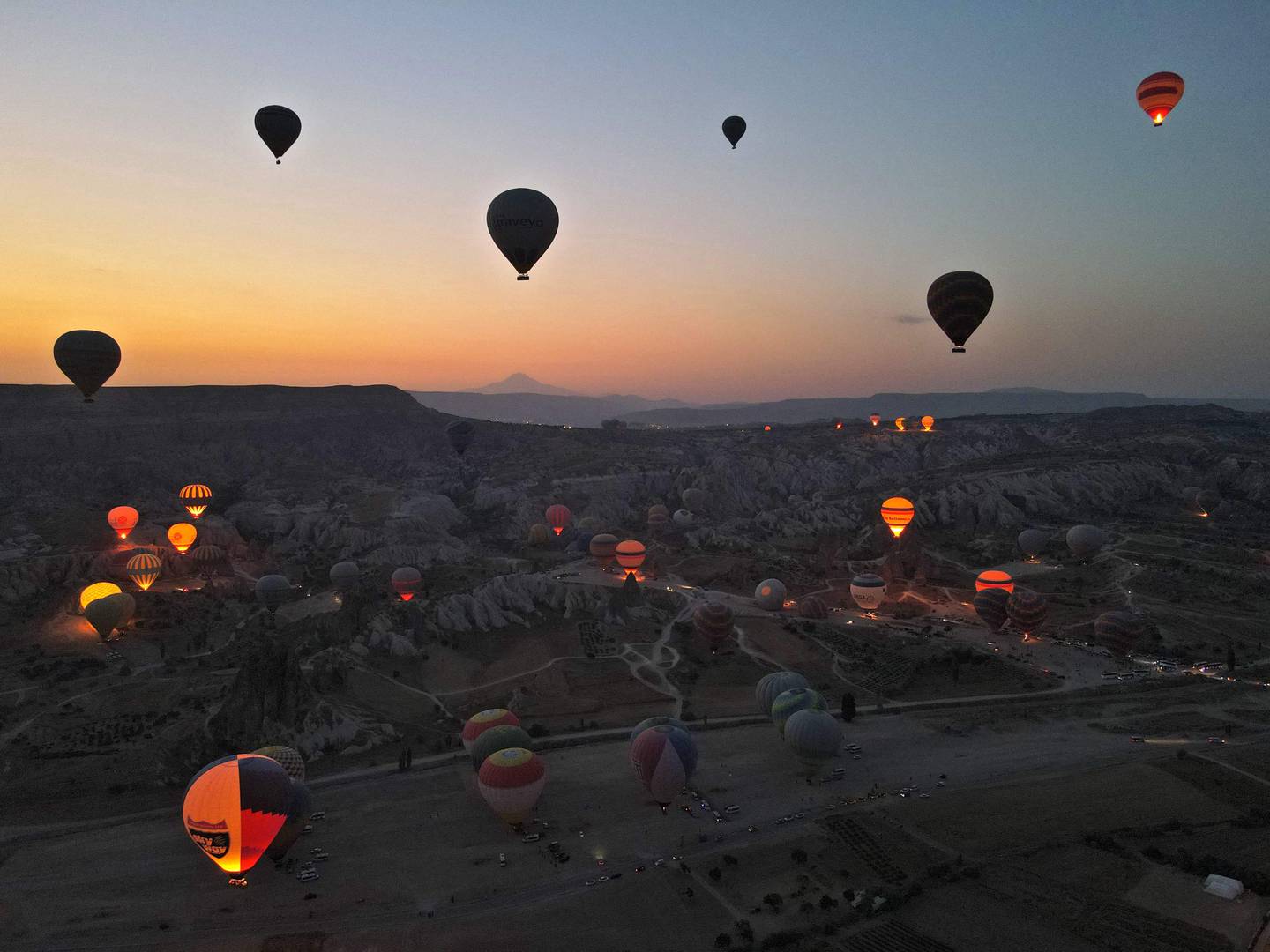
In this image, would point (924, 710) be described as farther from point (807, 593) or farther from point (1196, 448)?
point (1196, 448)

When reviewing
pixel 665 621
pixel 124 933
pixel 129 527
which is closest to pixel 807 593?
pixel 665 621

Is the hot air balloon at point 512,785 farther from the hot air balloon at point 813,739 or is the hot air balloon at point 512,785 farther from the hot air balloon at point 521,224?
the hot air balloon at point 521,224

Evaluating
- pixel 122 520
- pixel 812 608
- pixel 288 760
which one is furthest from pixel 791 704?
pixel 122 520

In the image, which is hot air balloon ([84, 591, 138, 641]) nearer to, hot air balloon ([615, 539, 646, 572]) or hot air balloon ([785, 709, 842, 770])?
hot air balloon ([615, 539, 646, 572])

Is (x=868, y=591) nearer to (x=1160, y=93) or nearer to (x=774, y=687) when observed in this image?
(x=774, y=687)

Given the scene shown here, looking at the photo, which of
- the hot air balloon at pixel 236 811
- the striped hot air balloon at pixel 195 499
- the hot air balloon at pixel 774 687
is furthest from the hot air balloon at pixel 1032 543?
the striped hot air balloon at pixel 195 499

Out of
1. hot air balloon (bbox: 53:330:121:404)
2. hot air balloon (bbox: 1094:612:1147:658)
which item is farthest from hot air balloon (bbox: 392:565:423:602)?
hot air balloon (bbox: 1094:612:1147:658)
